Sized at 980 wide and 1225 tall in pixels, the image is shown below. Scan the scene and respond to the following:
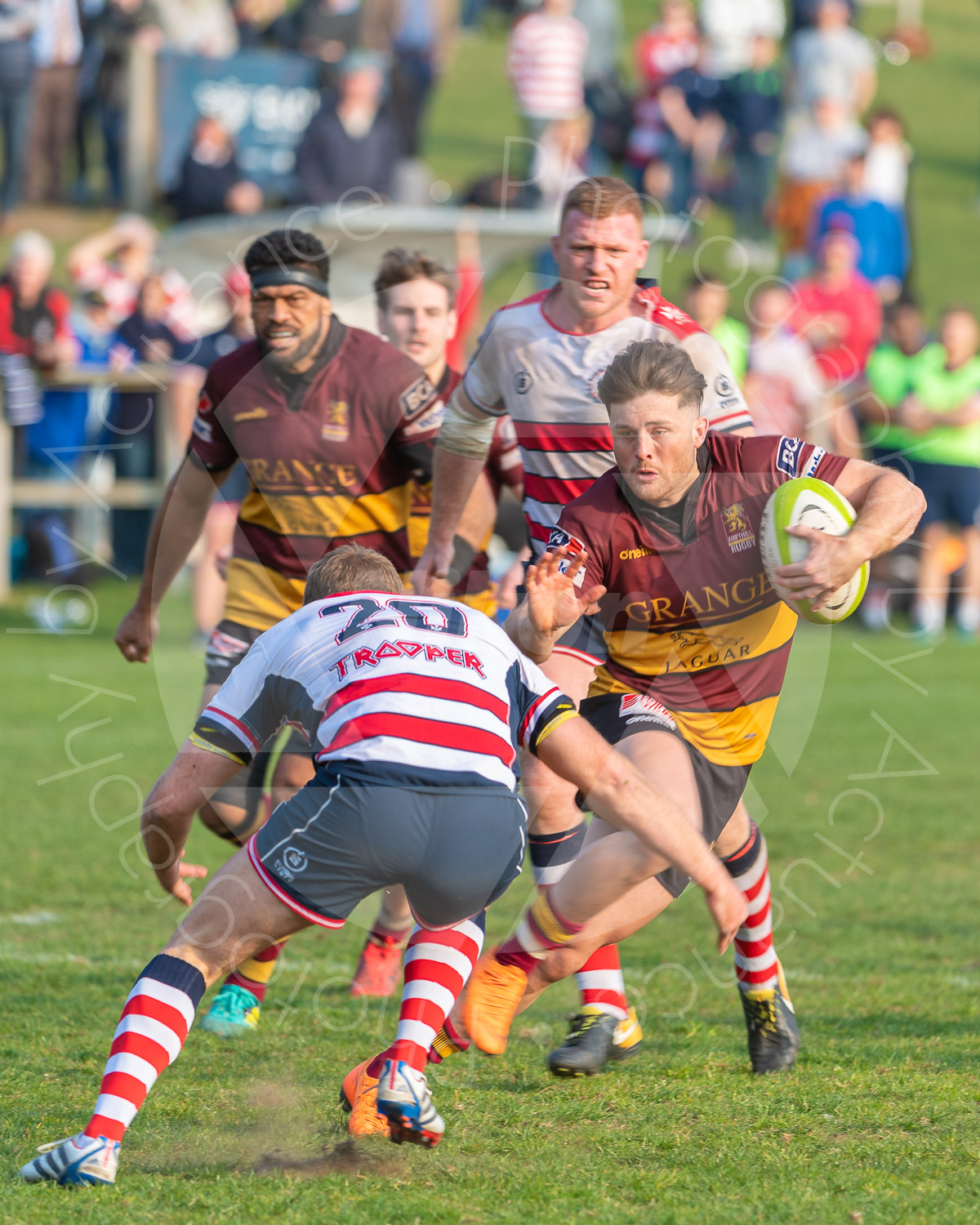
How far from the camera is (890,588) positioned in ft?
45.5

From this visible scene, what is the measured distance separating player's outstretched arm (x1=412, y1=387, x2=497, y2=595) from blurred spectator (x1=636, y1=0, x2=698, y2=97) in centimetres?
1383

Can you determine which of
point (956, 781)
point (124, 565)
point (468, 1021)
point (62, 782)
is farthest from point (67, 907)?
point (124, 565)

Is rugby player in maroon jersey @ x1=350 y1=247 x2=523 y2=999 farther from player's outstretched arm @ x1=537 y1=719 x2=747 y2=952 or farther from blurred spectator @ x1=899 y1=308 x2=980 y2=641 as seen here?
blurred spectator @ x1=899 y1=308 x2=980 y2=641

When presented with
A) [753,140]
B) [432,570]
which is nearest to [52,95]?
[753,140]

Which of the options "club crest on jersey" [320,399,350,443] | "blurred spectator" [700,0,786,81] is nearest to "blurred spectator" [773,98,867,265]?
"blurred spectator" [700,0,786,81]

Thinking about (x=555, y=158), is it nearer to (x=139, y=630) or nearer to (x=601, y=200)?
(x=601, y=200)

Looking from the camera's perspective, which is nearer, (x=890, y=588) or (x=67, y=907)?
(x=67, y=907)

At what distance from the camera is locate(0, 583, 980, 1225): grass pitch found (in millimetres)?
3582

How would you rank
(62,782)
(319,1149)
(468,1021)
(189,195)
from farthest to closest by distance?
(189,195)
(62,782)
(468,1021)
(319,1149)

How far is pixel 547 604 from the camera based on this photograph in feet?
13.4

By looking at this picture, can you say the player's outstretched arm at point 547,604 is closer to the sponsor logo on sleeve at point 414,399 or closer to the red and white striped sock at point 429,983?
the red and white striped sock at point 429,983

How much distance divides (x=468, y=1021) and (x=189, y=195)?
14385 mm

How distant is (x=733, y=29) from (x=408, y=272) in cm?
1497

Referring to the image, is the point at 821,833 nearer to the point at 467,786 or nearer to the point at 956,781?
the point at 956,781
